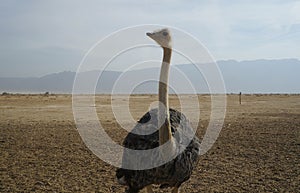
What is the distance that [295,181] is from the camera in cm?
803

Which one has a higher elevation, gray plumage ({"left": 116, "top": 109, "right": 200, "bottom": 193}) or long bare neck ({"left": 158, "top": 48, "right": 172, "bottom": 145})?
long bare neck ({"left": 158, "top": 48, "right": 172, "bottom": 145})

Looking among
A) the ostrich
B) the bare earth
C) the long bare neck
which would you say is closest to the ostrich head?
the ostrich

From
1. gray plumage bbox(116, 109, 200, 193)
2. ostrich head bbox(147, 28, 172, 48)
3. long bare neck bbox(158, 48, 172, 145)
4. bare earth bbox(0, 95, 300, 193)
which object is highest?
ostrich head bbox(147, 28, 172, 48)

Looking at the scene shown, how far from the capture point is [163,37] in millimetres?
5359

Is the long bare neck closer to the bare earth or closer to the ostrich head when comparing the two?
the ostrich head

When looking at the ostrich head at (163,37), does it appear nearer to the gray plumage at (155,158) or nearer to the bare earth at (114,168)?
the gray plumage at (155,158)

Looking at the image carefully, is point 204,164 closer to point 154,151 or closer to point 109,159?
point 109,159

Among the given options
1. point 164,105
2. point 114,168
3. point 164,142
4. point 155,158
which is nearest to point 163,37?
point 164,105

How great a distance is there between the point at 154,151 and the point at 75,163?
Result: 4238 millimetres

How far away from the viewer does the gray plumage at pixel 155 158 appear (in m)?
5.76

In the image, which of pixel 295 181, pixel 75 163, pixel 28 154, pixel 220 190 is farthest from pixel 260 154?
pixel 28 154

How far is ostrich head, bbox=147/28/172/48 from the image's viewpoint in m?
5.29

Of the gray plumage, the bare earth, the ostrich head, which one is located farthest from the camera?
the bare earth

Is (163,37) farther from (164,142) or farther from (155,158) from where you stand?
(155,158)
